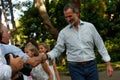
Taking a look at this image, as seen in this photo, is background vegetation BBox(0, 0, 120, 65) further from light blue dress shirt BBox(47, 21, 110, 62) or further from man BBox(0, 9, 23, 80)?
man BBox(0, 9, 23, 80)

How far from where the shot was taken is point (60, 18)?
24703mm

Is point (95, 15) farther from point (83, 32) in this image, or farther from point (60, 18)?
point (83, 32)

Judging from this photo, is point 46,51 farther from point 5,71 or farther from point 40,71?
point 5,71

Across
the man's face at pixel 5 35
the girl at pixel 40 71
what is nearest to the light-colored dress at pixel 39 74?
the girl at pixel 40 71

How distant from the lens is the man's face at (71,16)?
19.0ft

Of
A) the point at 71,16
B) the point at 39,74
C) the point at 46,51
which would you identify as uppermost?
the point at 71,16

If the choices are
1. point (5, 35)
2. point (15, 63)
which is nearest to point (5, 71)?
point (15, 63)

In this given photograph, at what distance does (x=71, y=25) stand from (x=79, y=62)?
1.94ft

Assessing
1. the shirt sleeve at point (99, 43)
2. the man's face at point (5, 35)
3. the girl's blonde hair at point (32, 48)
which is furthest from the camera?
the girl's blonde hair at point (32, 48)

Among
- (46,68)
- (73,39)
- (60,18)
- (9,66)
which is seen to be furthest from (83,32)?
(60,18)

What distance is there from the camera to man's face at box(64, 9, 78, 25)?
5.80 meters

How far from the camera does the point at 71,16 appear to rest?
19.1 ft

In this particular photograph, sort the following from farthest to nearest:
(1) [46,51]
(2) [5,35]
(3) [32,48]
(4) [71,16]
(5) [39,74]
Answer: (1) [46,51], (5) [39,74], (3) [32,48], (4) [71,16], (2) [5,35]

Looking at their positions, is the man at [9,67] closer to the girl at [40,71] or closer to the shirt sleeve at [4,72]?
the shirt sleeve at [4,72]
